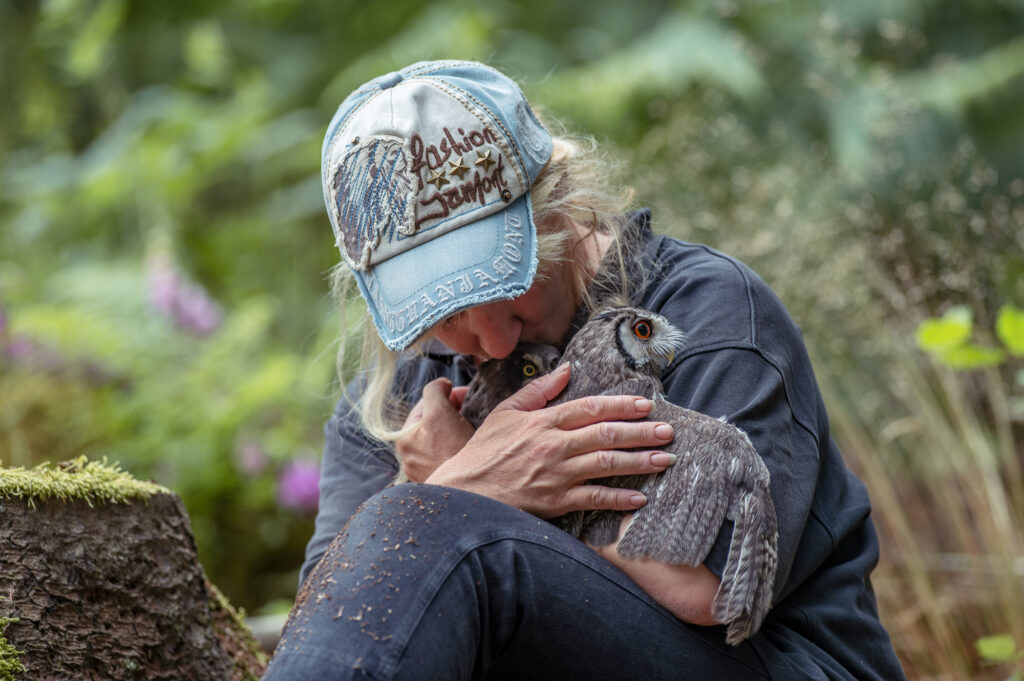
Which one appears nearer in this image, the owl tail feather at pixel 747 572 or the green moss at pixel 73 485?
the owl tail feather at pixel 747 572

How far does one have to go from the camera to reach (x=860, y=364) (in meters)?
3.92

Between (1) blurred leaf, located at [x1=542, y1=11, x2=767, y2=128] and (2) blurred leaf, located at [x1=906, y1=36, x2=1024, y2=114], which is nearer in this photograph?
(1) blurred leaf, located at [x1=542, y1=11, x2=767, y2=128]

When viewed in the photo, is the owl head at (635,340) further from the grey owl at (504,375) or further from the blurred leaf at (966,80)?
the blurred leaf at (966,80)

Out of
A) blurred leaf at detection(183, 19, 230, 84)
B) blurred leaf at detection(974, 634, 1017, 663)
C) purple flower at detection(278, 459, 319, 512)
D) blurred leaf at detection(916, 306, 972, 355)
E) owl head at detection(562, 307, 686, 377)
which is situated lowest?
purple flower at detection(278, 459, 319, 512)

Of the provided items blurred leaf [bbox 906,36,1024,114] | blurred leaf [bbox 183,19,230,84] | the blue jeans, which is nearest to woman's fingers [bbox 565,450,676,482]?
the blue jeans

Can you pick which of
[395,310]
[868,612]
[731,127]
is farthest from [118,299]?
[868,612]

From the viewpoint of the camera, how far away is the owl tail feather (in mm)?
1473

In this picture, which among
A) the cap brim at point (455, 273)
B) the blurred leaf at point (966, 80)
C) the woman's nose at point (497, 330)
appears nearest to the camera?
the cap brim at point (455, 273)

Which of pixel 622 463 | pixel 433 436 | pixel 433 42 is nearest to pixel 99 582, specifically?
pixel 433 436

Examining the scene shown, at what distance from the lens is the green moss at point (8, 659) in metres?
1.75

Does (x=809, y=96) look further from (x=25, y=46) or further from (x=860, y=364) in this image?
(x=25, y=46)

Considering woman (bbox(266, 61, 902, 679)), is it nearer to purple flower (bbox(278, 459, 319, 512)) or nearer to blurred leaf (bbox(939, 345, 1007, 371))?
blurred leaf (bbox(939, 345, 1007, 371))

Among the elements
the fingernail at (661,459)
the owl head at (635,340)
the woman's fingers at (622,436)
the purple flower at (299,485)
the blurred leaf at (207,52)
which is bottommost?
the purple flower at (299,485)

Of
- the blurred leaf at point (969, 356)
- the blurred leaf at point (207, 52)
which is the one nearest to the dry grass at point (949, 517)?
the blurred leaf at point (969, 356)
